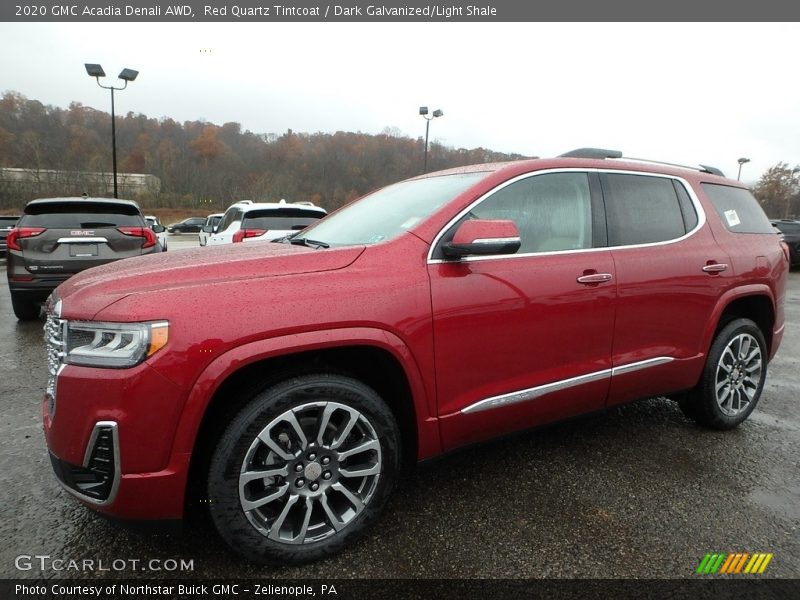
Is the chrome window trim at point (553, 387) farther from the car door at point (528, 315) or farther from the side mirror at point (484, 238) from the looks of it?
the side mirror at point (484, 238)

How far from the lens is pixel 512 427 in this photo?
244cm

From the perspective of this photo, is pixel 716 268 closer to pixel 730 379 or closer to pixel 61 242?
pixel 730 379

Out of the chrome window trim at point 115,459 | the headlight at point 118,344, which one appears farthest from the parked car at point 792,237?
the chrome window trim at point 115,459

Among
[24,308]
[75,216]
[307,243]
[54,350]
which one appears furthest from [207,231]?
[54,350]

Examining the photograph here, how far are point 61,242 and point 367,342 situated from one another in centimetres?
573

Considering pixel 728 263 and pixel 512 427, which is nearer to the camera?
pixel 512 427

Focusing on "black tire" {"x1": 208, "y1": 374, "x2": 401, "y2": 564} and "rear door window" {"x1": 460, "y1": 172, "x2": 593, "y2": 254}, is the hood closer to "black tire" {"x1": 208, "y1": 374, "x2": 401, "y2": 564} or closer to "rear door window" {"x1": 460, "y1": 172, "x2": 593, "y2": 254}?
"black tire" {"x1": 208, "y1": 374, "x2": 401, "y2": 564}

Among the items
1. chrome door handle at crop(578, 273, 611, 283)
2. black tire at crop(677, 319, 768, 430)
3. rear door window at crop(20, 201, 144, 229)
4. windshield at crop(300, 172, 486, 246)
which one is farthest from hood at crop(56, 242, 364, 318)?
rear door window at crop(20, 201, 144, 229)

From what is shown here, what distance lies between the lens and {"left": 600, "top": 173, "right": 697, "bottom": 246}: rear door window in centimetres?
279

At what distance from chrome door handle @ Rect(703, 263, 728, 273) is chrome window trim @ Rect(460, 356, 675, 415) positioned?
62cm

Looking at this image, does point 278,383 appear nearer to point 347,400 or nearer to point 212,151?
point 347,400

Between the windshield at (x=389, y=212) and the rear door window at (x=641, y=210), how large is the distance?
0.85 meters

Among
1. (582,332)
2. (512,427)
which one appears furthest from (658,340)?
(512,427)

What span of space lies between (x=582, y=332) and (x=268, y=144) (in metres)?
58.9
